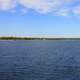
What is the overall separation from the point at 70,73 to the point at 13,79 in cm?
998

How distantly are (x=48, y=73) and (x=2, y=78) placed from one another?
8.23m

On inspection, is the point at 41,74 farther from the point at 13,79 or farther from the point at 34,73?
the point at 13,79

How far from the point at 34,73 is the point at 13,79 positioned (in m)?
5.63

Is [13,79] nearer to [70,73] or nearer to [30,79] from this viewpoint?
[30,79]

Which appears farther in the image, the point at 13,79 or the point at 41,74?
the point at 41,74

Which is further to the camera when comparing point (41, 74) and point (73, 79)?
point (41, 74)

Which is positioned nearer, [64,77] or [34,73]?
[64,77]

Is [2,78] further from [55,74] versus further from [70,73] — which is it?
[70,73]

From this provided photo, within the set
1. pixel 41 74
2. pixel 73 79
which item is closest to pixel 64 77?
pixel 73 79

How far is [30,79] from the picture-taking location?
3350 cm

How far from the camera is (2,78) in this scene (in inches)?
1329

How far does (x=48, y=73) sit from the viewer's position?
1500 inches

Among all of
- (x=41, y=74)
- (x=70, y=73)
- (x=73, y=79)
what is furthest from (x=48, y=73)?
(x=73, y=79)

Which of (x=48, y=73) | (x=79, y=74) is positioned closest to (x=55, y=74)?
(x=48, y=73)
